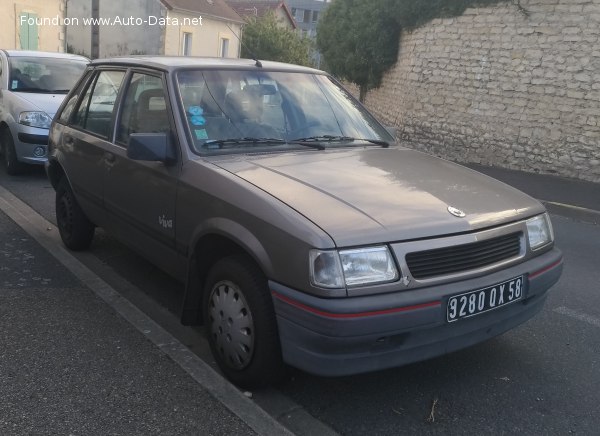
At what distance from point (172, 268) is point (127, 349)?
1.79 ft

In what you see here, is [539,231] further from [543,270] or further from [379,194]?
[379,194]

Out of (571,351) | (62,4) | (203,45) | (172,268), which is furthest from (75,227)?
(203,45)

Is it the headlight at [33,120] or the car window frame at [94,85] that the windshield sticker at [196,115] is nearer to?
the car window frame at [94,85]

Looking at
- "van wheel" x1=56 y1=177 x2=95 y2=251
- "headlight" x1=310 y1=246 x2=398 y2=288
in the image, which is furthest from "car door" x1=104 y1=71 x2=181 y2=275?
"headlight" x1=310 y1=246 x2=398 y2=288

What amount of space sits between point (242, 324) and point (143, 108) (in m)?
1.84

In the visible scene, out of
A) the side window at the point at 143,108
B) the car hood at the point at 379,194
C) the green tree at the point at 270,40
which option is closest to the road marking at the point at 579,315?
the car hood at the point at 379,194

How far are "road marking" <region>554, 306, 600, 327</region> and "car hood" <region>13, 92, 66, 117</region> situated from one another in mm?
6870

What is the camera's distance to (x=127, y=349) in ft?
11.8

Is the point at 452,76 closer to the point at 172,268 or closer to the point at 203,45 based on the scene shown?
the point at 172,268

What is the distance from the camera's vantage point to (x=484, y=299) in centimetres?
297

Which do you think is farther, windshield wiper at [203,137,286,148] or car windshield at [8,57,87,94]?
car windshield at [8,57,87,94]

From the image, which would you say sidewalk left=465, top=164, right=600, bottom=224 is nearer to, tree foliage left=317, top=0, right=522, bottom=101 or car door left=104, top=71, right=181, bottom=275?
tree foliage left=317, top=0, right=522, bottom=101

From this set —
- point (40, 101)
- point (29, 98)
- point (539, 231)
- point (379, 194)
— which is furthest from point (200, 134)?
point (29, 98)

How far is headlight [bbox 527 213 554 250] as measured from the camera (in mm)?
3359
